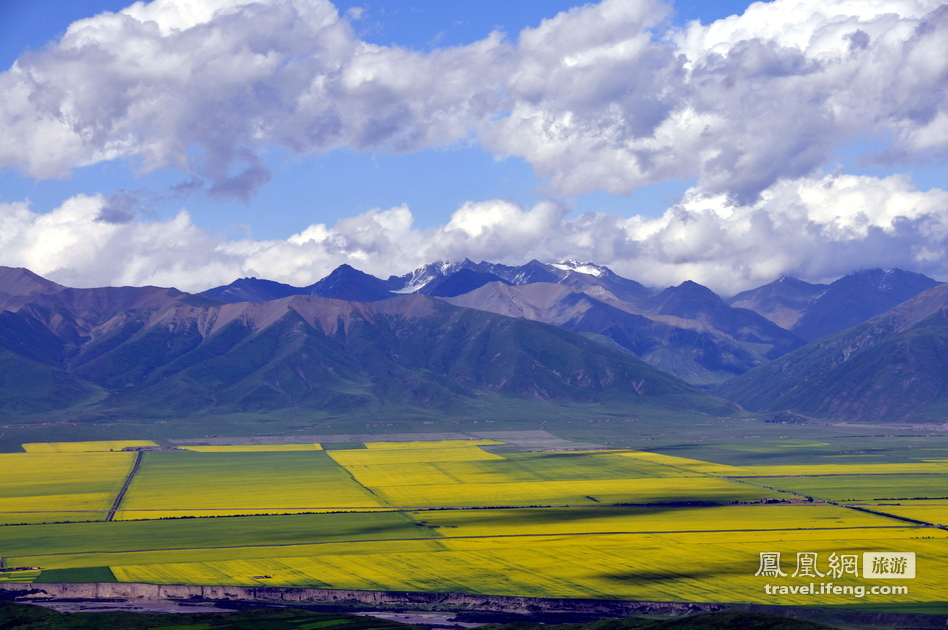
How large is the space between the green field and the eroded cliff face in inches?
87.6

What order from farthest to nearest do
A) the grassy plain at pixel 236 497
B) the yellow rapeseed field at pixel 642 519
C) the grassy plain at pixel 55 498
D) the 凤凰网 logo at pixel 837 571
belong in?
the grassy plain at pixel 236 497 < the grassy plain at pixel 55 498 < the yellow rapeseed field at pixel 642 519 < the 凤凰网 logo at pixel 837 571

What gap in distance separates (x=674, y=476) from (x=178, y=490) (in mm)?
96098

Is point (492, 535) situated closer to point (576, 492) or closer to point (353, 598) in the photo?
point (353, 598)

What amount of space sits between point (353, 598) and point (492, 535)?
111 feet

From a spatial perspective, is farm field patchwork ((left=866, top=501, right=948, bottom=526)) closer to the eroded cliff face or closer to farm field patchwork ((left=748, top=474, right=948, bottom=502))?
farm field patchwork ((left=748, top=474, right=948, bottom=502))

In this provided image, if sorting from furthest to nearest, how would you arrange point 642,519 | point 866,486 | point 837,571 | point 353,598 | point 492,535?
point 866,486 → point 642,519 → point 492,535 → point 837,571 → point 353,598

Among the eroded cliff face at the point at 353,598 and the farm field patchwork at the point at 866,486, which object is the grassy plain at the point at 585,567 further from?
the farm field patchwork at the point at 866,486

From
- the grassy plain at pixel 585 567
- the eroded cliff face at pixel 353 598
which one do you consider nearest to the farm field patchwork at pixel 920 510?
the grassy plain at pixel 585 567

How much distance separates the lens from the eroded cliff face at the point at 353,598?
94.9 metres

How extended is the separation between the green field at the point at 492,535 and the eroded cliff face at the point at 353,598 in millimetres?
2225

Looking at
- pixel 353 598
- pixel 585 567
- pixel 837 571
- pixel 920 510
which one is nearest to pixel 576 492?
pixel 920 510

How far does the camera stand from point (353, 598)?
100000 mm

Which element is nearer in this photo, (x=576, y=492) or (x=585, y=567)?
(x=585, y=567)

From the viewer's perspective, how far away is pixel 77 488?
609 ft
